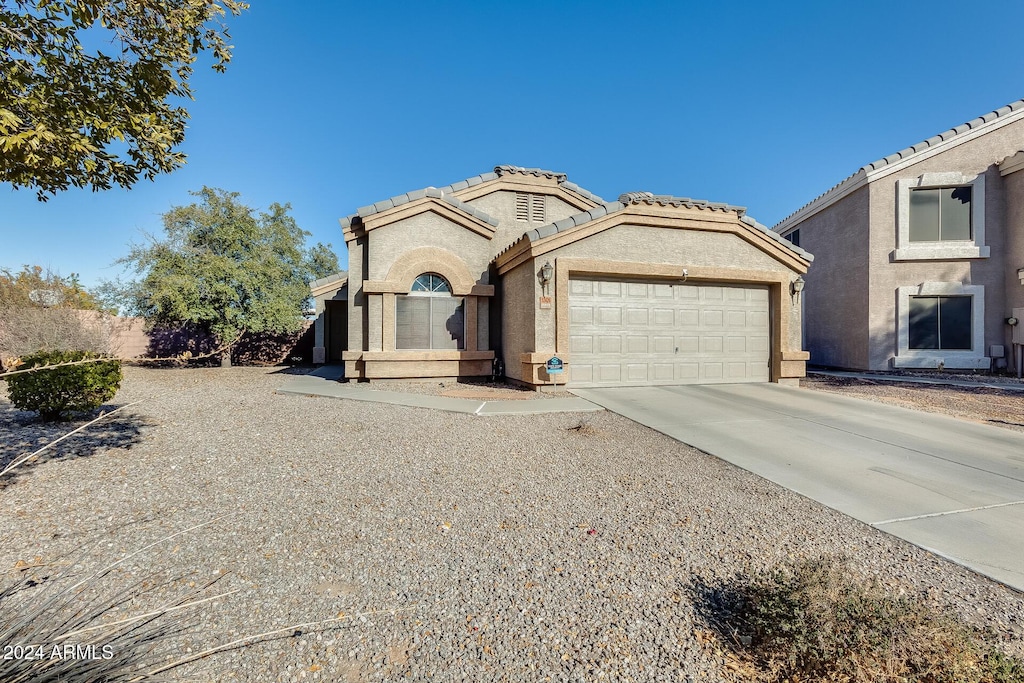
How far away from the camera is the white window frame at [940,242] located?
46.1ft

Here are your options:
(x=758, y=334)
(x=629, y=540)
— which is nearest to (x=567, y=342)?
(x=758, y=334)

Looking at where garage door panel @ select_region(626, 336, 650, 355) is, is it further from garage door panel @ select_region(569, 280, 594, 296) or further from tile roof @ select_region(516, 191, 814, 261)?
tile roof @ select_region(516, 191, 814, 261)

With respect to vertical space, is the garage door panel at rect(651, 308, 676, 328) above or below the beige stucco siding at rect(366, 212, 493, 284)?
below

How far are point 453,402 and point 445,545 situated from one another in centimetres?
576

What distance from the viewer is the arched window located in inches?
464

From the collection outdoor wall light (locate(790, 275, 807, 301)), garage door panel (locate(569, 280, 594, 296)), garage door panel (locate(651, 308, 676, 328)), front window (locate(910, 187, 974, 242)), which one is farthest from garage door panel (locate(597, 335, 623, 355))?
front window (locate(910, 187, 974, 242))

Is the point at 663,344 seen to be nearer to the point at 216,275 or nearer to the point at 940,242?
the point at 940,242

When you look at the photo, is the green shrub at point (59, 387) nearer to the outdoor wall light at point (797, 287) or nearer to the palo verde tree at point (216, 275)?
the palo verde tree at point (216, 275)

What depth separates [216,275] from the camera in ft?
50.0

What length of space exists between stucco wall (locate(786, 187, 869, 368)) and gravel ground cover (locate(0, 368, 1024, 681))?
13.5 metres

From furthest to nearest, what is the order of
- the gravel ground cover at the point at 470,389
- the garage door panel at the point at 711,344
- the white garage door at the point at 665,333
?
the garage door panel at the point at 711,344, the white garage door at the point at 665,333, the gravel ground cover at the point at 470,389

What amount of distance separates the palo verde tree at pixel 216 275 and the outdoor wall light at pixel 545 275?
10.9m

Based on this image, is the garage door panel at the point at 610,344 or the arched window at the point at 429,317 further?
the arched window at the point at 429,317

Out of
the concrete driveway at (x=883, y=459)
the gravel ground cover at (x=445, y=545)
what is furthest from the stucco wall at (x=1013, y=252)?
the gravel ground cover at (x=445, y=545)
